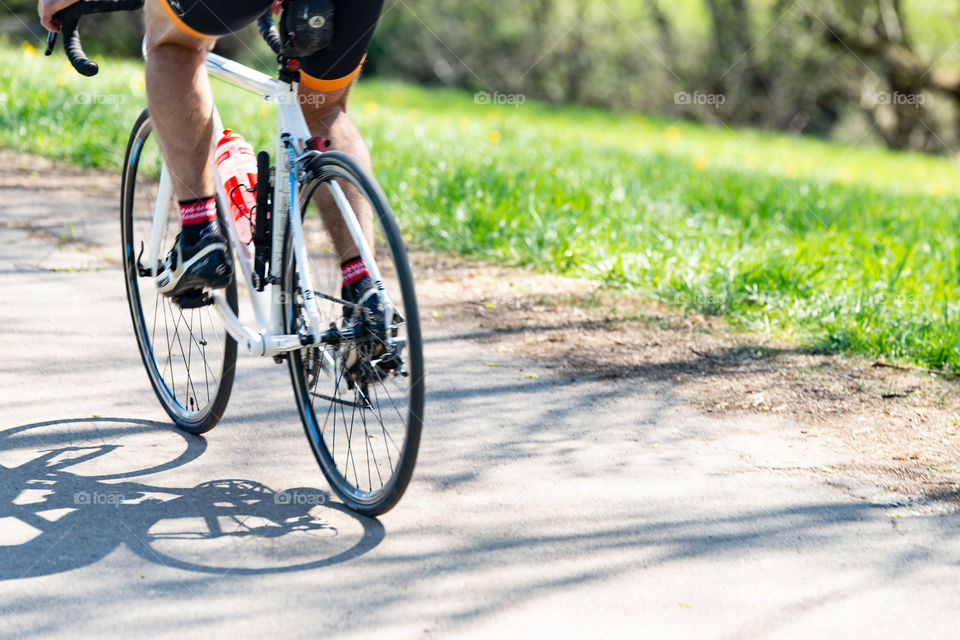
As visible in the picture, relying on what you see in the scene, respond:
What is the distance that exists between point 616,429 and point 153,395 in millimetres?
1526

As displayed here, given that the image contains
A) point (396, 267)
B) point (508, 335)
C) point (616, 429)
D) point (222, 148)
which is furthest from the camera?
point (508, 335)

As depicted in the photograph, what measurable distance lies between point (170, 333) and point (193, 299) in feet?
1.77

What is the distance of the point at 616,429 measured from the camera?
338 centimetres

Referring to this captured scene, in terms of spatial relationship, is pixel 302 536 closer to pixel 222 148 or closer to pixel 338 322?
pixel 338 322

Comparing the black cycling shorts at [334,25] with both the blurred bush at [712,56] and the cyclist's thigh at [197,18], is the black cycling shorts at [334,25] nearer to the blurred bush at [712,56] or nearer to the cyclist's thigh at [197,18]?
the cyclist's thigh at [197,18]

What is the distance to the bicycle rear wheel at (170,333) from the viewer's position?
3.14 meters

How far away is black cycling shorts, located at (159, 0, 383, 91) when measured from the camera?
8.54 ft

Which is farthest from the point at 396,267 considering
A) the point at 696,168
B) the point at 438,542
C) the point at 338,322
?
the point at 696,168

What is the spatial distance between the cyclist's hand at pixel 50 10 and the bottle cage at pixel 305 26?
0.73 metres

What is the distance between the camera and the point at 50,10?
115 inches

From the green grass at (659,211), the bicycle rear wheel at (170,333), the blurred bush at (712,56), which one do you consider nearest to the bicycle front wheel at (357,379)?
the bicycle rear wheel at (170,333)

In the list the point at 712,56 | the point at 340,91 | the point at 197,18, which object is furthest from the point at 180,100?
the point at 712,56

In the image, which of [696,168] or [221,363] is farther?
[696,168]

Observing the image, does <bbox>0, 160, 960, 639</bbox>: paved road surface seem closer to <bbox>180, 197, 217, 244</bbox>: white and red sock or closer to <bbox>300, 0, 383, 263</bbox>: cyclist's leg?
<bbox>180, 197, 217, 244</bbox>: white and red sock
